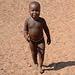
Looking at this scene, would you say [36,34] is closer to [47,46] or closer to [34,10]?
[34,10]

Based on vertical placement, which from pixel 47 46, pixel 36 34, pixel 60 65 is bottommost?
pixel 60 65

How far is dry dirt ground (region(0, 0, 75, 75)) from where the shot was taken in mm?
4258

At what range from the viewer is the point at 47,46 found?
17.4 feet

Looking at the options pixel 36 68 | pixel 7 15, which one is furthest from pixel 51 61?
pixel 7 15

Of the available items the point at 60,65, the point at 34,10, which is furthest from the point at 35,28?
the point at 60,65

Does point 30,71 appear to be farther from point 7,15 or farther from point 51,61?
point 7,15

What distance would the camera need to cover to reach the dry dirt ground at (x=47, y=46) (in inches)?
168

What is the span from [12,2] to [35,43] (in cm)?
528

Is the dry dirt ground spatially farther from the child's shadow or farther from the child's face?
the child's face

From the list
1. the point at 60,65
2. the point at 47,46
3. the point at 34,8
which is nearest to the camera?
the point at 34,8

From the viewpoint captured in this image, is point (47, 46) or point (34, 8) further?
point (47, 46)

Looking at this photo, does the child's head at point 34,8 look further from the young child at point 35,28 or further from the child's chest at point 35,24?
the child's chest at point 35,24

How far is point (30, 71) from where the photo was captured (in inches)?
164

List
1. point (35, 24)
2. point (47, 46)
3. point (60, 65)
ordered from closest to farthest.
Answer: point (35, 24), point (60, 65), point (47, 46)
